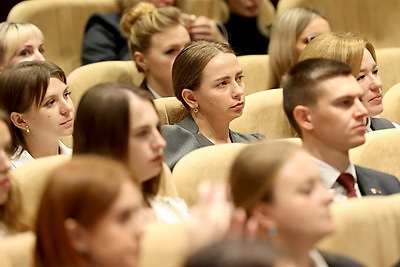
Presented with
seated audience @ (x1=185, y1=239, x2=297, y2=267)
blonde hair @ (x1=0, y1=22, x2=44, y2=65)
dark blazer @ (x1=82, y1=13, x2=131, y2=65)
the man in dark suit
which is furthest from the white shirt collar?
dark blazer @ (x1=82, y1=13, x2=131, y2=65)

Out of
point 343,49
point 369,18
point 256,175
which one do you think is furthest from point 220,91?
point 369,18

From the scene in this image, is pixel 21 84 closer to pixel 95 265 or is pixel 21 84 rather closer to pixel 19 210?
pixel 19 210

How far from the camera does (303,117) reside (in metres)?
2.24

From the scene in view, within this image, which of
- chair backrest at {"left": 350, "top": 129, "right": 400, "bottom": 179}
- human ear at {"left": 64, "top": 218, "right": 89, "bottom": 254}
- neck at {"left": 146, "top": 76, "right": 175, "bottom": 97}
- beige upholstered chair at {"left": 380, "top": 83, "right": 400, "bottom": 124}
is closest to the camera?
human ear at {"left": 64, "top": 218, "right": 89, "bottom": 254}

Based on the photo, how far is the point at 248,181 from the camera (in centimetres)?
163

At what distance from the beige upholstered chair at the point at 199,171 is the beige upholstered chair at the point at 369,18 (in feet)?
5.98

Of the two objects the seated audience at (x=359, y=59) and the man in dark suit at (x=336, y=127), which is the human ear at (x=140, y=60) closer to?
the seated audience at (x=359, y=59)

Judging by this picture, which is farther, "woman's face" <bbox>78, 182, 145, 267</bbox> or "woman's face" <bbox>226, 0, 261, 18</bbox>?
"woman's face" <bbox>226, 0, 261, 18</bbox>

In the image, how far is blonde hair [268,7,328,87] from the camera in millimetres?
3318

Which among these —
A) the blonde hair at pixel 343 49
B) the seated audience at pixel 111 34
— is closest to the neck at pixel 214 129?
the blonde hair at pixel 343 49

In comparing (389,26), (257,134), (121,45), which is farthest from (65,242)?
(389,26)

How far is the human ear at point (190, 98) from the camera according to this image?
8.94 ft

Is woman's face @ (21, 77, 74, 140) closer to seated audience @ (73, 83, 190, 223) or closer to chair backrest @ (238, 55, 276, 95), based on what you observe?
seated audience @ (73, 83, 190, 223)

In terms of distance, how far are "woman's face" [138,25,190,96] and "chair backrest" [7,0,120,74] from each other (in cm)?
49
